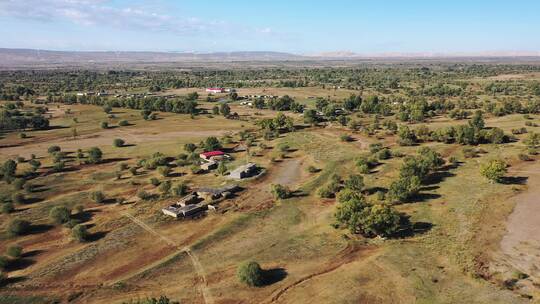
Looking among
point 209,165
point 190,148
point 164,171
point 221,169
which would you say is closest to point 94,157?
point 190,148

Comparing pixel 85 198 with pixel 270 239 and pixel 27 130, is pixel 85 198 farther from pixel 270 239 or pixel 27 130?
pixel 27 130

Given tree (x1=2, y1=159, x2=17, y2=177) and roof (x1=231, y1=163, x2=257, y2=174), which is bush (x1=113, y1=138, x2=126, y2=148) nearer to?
tree (x1=2, y1=159, x2=17, y2=177)

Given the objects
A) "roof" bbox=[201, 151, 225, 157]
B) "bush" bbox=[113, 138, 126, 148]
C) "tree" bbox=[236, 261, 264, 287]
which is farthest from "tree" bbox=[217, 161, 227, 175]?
"bush" bbox=[113, 138, 126, 148]

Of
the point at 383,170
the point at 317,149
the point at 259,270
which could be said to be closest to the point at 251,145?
the point at 317,149

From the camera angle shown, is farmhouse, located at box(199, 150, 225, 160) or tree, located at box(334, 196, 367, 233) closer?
tree, located at box(334, 196, 367, 233)

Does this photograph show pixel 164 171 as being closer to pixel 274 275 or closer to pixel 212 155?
pixel 212 155
